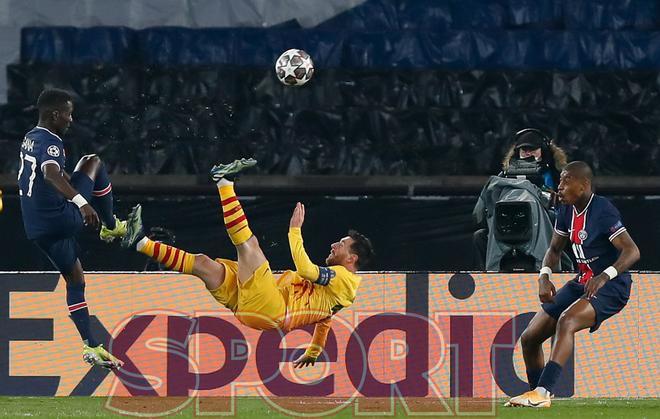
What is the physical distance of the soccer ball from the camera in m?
12.8

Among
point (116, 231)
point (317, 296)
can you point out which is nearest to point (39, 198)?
point (116, 231)

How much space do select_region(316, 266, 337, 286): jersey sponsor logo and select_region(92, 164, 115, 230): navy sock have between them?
1.45 metres

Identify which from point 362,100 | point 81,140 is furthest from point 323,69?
point 81,140

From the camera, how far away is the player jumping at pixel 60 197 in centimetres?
935

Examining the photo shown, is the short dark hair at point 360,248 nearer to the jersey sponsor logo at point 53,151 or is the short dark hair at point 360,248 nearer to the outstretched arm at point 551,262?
the outstretched arm at point 551,262

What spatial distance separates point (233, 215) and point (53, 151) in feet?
4.20

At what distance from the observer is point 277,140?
1552 cm

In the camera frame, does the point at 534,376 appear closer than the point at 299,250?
No

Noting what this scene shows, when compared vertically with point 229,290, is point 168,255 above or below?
above

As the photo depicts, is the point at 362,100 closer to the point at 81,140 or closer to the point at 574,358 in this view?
the point at 81,140

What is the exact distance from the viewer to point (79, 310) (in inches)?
387

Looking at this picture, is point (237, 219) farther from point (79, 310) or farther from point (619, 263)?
point (619, 263)

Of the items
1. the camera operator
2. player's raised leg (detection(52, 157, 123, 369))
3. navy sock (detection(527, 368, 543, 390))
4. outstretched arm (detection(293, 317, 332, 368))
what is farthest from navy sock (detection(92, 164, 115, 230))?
the camera operator

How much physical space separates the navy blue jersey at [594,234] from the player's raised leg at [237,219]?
2065 millimetres
